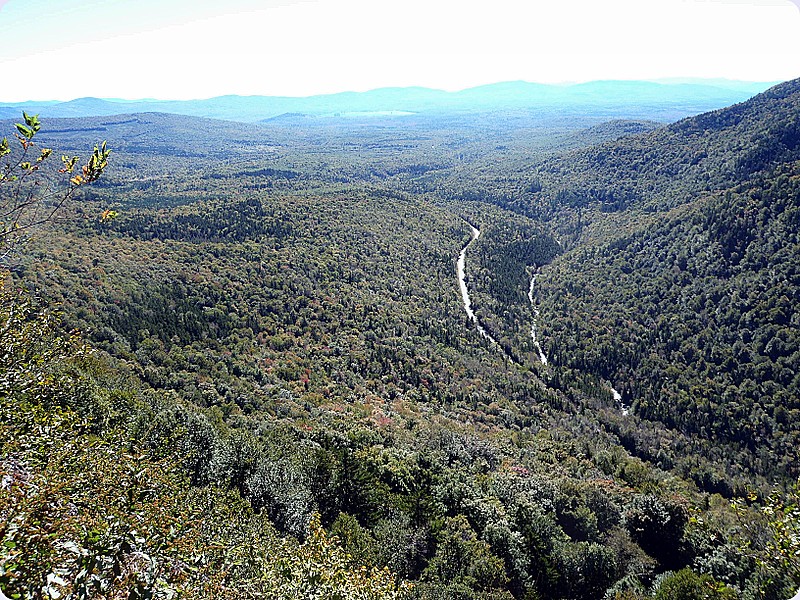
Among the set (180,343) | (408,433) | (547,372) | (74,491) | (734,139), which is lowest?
(547,372)

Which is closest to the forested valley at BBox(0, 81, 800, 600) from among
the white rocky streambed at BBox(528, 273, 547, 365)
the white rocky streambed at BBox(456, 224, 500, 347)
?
the white rocky streambed at BBox(528, 273, 547, 365)

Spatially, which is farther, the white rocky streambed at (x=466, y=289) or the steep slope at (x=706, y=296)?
the white rocky streambed at (x=466, y=289)

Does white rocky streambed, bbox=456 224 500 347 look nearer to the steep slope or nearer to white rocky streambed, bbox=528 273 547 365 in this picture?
white rocky streambed, bbox=528 273 547 365

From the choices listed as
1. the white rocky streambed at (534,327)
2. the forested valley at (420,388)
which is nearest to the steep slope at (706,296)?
the forested valley at (420,388)

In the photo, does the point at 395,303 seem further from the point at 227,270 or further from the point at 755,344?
the point at 755,344

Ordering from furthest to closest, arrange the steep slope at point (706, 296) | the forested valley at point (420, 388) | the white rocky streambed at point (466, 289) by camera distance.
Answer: the white rocky streambed at point (466, 289) → the steep slope at point (706, 296) → the forested valley at point (420, 388)

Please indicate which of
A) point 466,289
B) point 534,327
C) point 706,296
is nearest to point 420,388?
point 534,327

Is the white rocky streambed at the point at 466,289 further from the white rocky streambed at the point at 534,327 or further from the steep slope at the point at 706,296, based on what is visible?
the steep slope at the point at 706,296

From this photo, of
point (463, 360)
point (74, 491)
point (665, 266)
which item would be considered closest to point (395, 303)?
point (463, 360)
